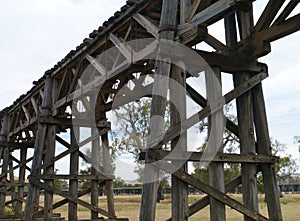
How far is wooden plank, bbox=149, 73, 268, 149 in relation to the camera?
387 centimetres

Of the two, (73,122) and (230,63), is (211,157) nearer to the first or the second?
(230,63)

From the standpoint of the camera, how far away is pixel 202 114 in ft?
13.4

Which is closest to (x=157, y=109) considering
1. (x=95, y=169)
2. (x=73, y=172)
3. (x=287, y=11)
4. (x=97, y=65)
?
(x=287, y=11)

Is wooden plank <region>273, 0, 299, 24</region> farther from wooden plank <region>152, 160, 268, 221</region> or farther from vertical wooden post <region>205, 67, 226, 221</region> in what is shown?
wooden plank <region>152, 160, 268, 221</region>

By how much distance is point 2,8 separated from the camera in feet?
30.5

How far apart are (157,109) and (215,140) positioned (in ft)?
2.67

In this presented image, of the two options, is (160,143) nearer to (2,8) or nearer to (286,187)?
(2,8)

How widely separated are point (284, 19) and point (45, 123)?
5599 mm

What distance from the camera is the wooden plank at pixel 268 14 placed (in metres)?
4.03

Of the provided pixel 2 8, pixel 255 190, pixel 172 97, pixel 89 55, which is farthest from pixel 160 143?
pixel 2 8

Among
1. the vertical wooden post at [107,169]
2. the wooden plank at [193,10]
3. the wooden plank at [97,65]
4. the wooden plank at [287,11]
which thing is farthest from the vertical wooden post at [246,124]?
the vertical wooden post at [107,169]

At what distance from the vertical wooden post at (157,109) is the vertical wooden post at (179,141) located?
0.22 m

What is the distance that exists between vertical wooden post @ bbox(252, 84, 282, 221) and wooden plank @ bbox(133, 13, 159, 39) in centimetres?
146

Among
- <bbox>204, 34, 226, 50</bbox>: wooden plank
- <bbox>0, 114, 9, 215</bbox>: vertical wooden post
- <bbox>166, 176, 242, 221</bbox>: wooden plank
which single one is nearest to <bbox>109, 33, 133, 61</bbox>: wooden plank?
<bbox>204, 34, 226, 50</bbox>: wooden plank
